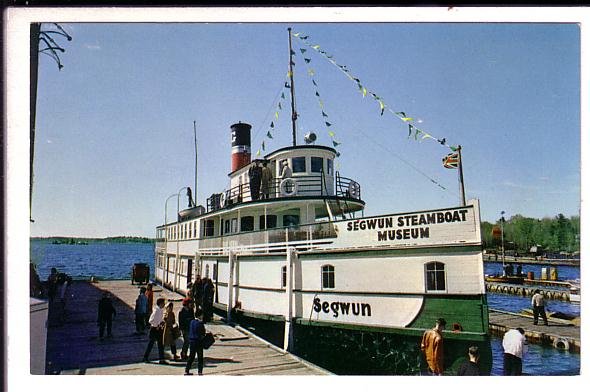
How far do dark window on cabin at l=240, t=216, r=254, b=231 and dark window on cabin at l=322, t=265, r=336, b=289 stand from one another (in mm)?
3514

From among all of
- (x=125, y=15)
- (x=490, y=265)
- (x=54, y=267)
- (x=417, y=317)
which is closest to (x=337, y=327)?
(x=417, y=317)

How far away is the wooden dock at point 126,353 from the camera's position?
19.4 ft

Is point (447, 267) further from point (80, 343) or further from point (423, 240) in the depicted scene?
point (80, 343)

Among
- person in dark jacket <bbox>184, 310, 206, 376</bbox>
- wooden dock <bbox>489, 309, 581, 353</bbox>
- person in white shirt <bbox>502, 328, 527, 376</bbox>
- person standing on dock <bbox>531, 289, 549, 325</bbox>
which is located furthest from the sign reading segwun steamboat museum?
person standing on dock <bbox>531, 289, 549, 325</bbox>

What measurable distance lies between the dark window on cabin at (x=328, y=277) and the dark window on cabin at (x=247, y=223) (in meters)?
3.51

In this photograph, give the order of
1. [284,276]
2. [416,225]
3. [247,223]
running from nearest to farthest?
[416,225]
[284,276]
[247,223]

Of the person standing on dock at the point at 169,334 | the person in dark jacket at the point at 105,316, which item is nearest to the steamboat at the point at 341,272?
the person standing on dock at the point at 169,334

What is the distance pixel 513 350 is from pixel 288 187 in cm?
559

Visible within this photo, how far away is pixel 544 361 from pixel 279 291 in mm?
7787

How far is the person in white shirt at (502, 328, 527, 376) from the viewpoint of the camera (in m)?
6.45

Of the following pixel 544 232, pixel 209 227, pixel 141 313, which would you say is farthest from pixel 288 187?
pixel 544 232

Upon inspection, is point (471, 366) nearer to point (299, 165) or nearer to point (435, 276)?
point (435, 276)

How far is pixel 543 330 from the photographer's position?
45.6 feet

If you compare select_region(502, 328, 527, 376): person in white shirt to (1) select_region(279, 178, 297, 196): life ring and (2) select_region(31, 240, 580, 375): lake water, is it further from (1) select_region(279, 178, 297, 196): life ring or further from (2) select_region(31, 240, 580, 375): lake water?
(1) select_region(279, 178, 297, 196): life ring
